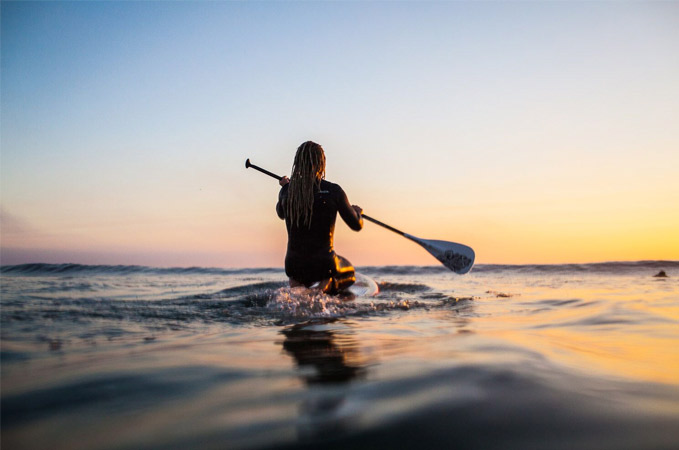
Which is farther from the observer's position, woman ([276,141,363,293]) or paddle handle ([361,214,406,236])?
paddle handle ([361,214,406,236])

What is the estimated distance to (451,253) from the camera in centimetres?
686

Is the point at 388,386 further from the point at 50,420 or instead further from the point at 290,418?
the point at 50,420

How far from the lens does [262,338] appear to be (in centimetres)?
302

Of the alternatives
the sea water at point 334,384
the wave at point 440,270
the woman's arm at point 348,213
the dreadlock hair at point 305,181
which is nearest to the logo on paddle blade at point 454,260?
the woman's arm at point 348,213

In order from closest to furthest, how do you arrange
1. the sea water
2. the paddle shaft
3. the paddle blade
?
the sea water → the paddle shaft → the paddle blade

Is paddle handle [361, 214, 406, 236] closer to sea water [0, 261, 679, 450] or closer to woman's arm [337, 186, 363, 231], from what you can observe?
woman's arm [337, 186, 363, 231]

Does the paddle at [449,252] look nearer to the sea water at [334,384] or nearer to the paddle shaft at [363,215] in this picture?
the paddle shaft at [363,215]

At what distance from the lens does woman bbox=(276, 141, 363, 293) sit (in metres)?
4.91

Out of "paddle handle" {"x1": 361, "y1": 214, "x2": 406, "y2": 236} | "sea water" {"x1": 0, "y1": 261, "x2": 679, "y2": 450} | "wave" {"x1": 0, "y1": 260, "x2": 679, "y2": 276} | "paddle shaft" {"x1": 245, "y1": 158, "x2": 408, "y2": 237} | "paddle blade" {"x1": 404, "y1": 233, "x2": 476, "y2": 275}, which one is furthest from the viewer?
"wave" {"x1": 0, "y1": 260, "x2": 679, "y2": 276}

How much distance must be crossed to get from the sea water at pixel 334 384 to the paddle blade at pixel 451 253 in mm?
2989

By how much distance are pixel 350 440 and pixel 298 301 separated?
11.9ft

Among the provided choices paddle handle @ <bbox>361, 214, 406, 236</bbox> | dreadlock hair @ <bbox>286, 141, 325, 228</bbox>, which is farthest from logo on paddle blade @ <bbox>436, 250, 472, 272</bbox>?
dreadlock hair @ <bbox>286, 141, 325, 228</bbox>

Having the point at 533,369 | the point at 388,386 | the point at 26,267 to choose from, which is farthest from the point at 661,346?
the point at 26,267

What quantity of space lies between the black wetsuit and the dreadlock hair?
0.07 meters
